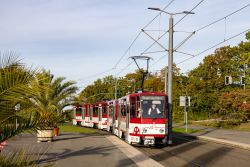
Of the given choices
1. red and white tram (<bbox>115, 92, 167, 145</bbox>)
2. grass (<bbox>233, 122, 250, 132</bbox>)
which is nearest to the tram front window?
red and white tram (<bbox>115, 92, 167, 145</bbox>)

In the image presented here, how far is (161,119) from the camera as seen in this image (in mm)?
23594

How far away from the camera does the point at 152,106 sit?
23.9 metres

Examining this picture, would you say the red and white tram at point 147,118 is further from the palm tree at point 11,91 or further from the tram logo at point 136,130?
the palm tree at point 11,91

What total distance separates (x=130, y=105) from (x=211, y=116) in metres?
53.8

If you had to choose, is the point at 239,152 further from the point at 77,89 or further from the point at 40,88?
the point at 40,88

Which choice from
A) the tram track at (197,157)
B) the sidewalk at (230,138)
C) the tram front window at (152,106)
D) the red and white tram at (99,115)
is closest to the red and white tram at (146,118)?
the tram front window at (152,106)

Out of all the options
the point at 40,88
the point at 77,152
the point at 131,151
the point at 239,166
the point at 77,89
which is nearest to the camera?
the point at 40,88

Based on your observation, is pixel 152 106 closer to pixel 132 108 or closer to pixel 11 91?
pixel 132 108

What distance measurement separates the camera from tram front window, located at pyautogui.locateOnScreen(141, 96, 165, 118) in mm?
23688

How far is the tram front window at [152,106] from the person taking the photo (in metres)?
23.7

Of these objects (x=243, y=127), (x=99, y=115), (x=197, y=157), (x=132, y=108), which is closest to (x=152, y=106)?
(x=132, y=108)

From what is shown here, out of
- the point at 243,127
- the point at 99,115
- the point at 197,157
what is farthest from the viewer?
the point at 243,127

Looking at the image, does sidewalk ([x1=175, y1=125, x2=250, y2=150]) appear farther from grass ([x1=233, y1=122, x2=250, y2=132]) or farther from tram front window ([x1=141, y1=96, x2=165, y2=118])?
grass ([x1=233, y1=122, x2=250, y2=132])

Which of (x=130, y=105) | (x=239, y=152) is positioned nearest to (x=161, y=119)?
(x=130, y=105)
